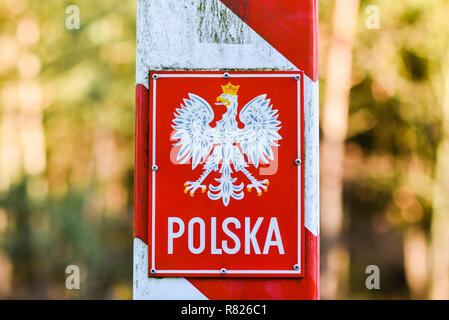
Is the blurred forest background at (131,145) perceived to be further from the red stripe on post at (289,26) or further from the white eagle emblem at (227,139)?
the white eagle emblem at (227,139)

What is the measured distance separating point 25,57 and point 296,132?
12.6m

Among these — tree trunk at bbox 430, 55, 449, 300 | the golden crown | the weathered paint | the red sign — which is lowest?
tree trunk at bbox 430, 55, 449, 300

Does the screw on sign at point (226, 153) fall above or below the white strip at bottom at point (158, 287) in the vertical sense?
above

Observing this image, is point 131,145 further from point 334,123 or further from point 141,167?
point 141,167

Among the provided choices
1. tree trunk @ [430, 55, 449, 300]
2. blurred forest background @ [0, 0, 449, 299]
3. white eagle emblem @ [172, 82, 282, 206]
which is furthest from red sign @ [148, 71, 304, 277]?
tree trunk @ [430, 55, 449, 300]

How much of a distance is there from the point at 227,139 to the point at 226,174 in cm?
13

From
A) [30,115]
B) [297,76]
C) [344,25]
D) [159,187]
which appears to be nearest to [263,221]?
[159,187]

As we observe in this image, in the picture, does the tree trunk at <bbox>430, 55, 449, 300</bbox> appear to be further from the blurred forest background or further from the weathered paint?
the weathered paint

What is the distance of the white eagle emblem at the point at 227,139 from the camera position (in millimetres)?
2215

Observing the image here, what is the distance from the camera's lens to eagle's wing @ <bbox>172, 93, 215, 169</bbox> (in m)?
2.23

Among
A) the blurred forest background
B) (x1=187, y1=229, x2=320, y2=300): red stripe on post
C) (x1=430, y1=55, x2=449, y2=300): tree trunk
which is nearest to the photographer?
(x1=187, y1=229, x2=320, y2=300): red stripe on post

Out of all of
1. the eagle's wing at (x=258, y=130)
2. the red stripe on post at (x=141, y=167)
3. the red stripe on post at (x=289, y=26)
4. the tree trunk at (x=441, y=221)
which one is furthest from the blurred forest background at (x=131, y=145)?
the red stripe on post at (x=141, y=167)

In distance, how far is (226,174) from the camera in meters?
2.22

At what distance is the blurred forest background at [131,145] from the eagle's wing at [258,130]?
8.19 meters
